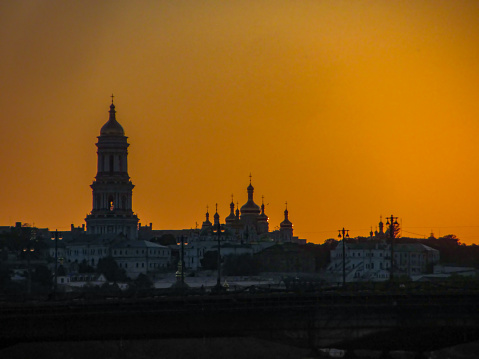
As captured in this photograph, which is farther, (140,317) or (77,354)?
(77,354)

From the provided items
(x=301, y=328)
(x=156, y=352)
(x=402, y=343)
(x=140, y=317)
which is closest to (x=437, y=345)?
(x=402, y=343)

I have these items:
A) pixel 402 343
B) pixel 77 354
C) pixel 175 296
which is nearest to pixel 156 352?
pixel 77 354

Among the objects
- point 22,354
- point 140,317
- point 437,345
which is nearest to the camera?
point 140,317

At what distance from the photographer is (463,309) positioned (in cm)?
9038

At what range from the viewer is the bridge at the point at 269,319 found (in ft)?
279

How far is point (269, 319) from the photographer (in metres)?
87.8

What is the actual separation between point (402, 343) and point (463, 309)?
15.1 feet

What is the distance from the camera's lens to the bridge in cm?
8512

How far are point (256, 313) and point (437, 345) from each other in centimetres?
1108

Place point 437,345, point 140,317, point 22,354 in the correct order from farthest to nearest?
point 22,354, point 437,345, point 140,317

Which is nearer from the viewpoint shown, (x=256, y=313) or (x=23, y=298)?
(x=256, y=313)

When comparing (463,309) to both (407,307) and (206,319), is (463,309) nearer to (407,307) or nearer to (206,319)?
(407,307)

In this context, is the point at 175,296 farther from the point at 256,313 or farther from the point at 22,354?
the point at 22,354

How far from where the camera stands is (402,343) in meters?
93.6
